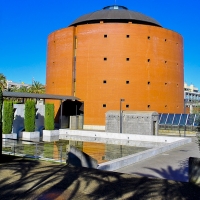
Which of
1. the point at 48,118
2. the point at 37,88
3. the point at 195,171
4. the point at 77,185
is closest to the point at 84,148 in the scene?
the point at 48,118

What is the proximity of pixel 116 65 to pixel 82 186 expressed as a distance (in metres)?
28.4

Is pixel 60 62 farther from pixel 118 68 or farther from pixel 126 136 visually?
pixel 126 136

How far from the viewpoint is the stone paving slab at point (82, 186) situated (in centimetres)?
568

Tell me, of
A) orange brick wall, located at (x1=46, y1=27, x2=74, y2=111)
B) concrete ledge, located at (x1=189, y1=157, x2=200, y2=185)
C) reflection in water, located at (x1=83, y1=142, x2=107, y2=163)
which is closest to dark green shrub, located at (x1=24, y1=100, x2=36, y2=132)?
reflection in water, located at (x1=83, y1=142, x2=107, y2=163)

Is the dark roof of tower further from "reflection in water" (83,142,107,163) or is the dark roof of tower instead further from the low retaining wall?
"reflection in water" (83,142,107,163)

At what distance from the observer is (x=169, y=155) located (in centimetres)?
1504

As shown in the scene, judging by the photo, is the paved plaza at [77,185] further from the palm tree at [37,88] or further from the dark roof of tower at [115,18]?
the palm tree at [37,88]

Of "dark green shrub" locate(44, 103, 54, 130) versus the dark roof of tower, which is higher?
the dark roof of tower

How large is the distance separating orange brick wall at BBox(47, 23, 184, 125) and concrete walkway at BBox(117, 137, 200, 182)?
18982mm

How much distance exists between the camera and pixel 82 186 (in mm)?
6312

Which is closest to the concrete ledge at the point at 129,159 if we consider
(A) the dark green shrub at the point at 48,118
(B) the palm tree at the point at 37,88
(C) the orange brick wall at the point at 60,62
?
(A) the dark green shrub at the point at 48,118

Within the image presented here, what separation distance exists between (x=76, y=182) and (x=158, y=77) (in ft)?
100

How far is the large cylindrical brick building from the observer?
33.8 metres

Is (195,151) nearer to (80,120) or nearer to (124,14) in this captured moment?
(80,120)
